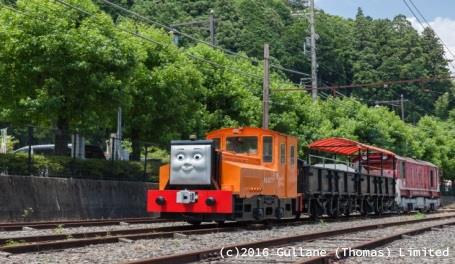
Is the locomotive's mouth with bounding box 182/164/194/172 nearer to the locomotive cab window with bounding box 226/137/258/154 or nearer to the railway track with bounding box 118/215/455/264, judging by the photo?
the locomotive cab window with bounding box 226/137/258/154

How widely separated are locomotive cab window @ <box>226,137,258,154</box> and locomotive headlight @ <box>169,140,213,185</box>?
A: 6.36 ft

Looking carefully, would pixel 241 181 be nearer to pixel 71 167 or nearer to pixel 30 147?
pixel 30 147

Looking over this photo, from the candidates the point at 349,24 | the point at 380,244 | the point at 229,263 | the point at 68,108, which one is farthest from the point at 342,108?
the point at 349,24

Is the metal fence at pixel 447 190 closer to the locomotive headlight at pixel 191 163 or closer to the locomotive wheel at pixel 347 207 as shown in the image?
the locomotive wheel at pixel 347 207

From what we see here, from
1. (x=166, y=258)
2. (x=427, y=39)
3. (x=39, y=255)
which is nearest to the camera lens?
(x=166, y=258)

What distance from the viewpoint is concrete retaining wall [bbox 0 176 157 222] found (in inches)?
743

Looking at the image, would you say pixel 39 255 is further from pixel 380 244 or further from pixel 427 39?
pixel 427 39

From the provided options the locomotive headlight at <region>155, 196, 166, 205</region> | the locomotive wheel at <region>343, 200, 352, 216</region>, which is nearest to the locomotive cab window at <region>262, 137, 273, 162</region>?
the locomotive headlight at <region>155, 196, 166, 205</region>

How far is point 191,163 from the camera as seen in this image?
56.4 ft

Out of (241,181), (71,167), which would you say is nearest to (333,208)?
(241,181)

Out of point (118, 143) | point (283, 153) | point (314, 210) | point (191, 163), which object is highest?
point (118, 143)

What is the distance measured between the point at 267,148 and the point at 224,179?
2330mm

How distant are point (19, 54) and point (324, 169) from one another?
11487mm

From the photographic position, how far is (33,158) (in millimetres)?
20719
